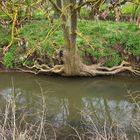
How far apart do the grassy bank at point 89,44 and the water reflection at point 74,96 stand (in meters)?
0.70

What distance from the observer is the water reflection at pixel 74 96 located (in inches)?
423

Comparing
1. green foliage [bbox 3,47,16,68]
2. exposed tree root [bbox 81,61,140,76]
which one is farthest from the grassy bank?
exposed tree root [bbox 81,61,140,76]

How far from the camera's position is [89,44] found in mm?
13727

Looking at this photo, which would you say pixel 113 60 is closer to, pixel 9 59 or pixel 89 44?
pixel 89 44

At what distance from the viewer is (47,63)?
46.6 ft

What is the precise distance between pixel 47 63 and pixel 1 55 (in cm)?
158

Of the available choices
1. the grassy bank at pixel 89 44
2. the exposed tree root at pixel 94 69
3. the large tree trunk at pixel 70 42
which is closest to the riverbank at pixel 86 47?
the grassy bank at pixel 89 44

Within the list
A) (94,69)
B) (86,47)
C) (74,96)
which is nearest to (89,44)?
(86,47)

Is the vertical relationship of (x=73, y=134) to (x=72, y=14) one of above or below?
below

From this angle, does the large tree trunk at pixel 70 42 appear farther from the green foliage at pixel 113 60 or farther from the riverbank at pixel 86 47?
the green foliage at pixel 113 60

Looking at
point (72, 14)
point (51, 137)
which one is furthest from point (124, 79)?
point (51, 137)

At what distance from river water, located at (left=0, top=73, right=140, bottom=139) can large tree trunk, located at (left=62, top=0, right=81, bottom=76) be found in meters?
0.35

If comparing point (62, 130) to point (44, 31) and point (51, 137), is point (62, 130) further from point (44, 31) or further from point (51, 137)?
point (44, 31)

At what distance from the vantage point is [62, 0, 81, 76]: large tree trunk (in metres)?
12.0
